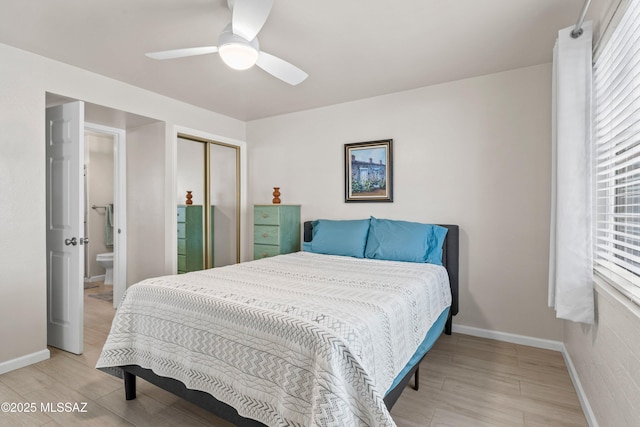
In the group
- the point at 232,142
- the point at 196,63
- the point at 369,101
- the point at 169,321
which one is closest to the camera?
the point at 169,321

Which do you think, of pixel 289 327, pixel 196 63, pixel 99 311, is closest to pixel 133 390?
pixel 289 327

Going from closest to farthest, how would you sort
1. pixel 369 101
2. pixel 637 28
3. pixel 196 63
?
pixel 637 28, pixel 196 63, pixel 369 101

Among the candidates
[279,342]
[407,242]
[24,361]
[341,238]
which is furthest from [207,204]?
[279,342]

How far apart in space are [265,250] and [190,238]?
104 cm

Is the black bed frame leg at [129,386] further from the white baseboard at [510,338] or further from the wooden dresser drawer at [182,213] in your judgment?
the white baseboard at [510,338]

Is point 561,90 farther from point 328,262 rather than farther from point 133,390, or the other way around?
point 133,390

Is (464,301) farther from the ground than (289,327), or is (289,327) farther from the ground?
(289,327)

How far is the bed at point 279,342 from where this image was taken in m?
1.23

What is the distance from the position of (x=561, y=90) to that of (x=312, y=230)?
8.56ft

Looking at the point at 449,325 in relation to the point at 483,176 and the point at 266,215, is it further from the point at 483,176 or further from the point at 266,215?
the point at 266,215

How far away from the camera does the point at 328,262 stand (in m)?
2.90

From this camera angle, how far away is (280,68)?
88.2 inches

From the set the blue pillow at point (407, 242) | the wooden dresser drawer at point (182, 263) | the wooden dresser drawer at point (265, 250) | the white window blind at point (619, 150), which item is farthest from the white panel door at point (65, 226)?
the white window blind at point (619, 150)

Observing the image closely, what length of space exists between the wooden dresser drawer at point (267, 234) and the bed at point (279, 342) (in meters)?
1.49
